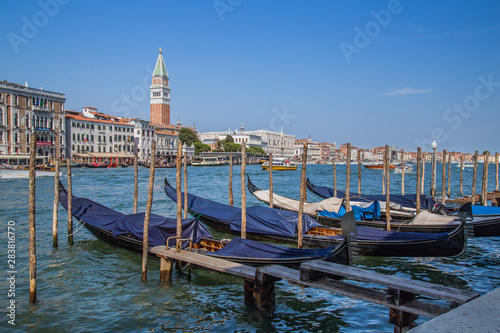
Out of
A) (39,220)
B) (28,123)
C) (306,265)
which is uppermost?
(28,123)

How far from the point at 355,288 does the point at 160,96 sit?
252 feet

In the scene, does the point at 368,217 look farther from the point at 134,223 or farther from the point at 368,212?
the point at 134,223

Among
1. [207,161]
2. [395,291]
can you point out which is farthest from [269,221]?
[207,161]

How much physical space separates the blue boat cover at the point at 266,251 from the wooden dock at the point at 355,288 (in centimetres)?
41

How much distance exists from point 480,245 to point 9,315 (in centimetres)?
847

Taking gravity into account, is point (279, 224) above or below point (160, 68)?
below

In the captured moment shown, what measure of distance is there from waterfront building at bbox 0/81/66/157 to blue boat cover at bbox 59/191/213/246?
87.6 feet

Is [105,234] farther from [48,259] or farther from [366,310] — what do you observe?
[366,310]

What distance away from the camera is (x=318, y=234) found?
28.0 ft

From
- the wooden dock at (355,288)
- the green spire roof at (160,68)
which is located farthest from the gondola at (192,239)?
the green spire roof at (160,68)

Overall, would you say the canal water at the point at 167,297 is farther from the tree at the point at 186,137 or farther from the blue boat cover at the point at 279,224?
the tree at the point at 186,137

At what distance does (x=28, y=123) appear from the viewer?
3866 cm

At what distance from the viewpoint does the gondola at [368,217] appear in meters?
8.90

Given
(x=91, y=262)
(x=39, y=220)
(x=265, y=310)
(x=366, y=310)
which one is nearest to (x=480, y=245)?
(x=366, y=310)
